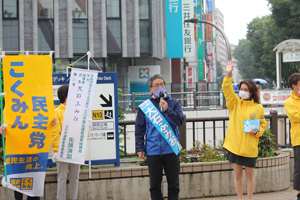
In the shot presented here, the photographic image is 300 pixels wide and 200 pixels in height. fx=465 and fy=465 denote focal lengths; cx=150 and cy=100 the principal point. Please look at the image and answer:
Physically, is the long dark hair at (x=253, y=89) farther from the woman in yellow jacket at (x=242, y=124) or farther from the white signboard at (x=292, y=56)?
the white signboard at (x=292, y=56)

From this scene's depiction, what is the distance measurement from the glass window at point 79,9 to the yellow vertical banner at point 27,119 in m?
24.5

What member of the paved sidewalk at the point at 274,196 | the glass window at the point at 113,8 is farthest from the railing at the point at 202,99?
the paved sidewalk at the point at 274,196

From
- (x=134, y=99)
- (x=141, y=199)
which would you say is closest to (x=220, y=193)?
(x=141, y=199)

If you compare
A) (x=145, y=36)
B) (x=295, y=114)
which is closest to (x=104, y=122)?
(x=295, y=114)

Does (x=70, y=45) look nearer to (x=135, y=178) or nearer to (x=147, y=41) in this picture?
(x=147, y=41)

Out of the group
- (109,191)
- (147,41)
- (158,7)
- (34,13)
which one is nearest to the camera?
(109,191)

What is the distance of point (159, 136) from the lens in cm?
559

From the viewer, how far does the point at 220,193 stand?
7.93 meters

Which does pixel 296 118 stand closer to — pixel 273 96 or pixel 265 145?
pixel 265 145

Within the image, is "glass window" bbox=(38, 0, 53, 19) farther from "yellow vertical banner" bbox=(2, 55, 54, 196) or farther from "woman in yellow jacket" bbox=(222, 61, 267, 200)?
"woman in yellow jacket" bbox=(222, 61, 267, 200)

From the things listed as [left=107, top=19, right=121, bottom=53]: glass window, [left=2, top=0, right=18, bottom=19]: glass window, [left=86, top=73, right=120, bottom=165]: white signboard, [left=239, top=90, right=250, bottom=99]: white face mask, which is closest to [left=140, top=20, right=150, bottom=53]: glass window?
[left=107, top=19, right=121, bottom=53]: glass window

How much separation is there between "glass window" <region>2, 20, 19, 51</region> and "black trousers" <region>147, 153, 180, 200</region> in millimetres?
24823

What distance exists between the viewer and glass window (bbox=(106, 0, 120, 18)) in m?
30.5

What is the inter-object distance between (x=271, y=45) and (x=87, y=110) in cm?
4980
